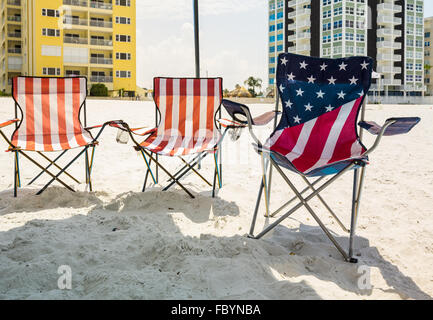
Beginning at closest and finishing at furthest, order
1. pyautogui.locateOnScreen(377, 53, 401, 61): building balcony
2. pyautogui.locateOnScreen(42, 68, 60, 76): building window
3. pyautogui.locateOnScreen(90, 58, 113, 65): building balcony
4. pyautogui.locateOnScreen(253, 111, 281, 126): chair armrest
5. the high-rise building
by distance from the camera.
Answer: pyautogui.locateOnScreen(253, 111, 281, 126): chair armrest, pyautogui.locateOnScreen(42, 68, 60, 76): building window, pyautogui.locateOnScreen(90, 58, 113, 65): building balcony, the high-rise building, pyautogui.locateOnScreen(377, 53, 401, 61): building balcony

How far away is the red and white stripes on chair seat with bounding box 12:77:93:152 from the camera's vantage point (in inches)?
127

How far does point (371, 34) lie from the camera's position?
41281 millimetres

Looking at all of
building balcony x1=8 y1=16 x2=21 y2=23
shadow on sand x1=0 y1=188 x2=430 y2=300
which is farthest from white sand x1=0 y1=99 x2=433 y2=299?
building balcony x1=8 y1=16 x2=21 y2=23

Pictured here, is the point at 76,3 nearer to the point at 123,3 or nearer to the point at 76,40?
the point at 76,40

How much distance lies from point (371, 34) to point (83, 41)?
28205 millimetres

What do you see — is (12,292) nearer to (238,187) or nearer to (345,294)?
(345,294)

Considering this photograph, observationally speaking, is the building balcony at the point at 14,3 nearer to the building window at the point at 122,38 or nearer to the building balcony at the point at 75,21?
the building balcony at the point at 75,21

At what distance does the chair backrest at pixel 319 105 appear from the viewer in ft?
7.83

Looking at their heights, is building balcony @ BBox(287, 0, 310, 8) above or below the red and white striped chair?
above

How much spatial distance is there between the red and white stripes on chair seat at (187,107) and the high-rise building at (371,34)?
38.3m

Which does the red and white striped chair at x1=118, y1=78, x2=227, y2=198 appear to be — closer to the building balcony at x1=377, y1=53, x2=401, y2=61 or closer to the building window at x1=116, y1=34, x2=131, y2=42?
the building window at x1=116, y1=34, x2=131, y2=42

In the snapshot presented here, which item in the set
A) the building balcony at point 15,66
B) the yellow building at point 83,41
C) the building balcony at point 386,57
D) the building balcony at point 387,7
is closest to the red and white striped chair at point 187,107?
the yellow building at point 83,41

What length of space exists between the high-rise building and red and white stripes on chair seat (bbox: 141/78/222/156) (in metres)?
38.3
